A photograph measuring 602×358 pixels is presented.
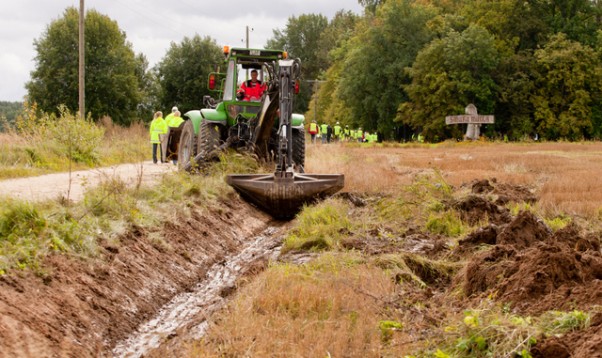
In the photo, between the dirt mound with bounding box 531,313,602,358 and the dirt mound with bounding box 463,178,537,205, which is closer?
the dirt mound with bounding box 531,313,602,358

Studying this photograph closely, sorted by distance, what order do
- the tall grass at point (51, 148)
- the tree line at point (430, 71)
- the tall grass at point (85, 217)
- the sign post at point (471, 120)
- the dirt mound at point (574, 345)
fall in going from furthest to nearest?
the tree line at point (430, 71), the sign post at point (471, 120), the tall grass at point (51, 148), the tall grass at point (85, 217), the dirt mound at point (574, 345)

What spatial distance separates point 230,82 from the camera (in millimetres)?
18234

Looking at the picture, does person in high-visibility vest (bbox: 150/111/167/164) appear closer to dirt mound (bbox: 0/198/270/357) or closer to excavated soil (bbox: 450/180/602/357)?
dirt mound (bbox: 0/198/270/357)

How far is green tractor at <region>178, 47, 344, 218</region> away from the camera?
591 inches

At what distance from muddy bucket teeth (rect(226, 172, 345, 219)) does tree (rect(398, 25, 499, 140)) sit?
40.2m

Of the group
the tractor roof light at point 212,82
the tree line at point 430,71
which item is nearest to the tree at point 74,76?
the tree line at point 430,71

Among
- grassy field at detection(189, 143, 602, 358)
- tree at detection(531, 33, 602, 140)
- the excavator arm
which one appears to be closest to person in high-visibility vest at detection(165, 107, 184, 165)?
the excavator arm

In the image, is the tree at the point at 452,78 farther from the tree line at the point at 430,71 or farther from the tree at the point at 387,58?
the tree at the point at 387,58

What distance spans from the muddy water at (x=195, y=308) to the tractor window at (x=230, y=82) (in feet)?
21.4

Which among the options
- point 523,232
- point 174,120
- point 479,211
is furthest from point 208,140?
point 523,232

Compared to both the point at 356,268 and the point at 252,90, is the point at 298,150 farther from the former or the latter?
the point at 356,268

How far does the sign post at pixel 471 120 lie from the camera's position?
4906 centimetres

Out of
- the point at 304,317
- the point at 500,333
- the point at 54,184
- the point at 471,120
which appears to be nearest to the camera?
the point at 500,333

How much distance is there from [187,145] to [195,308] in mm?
11464
